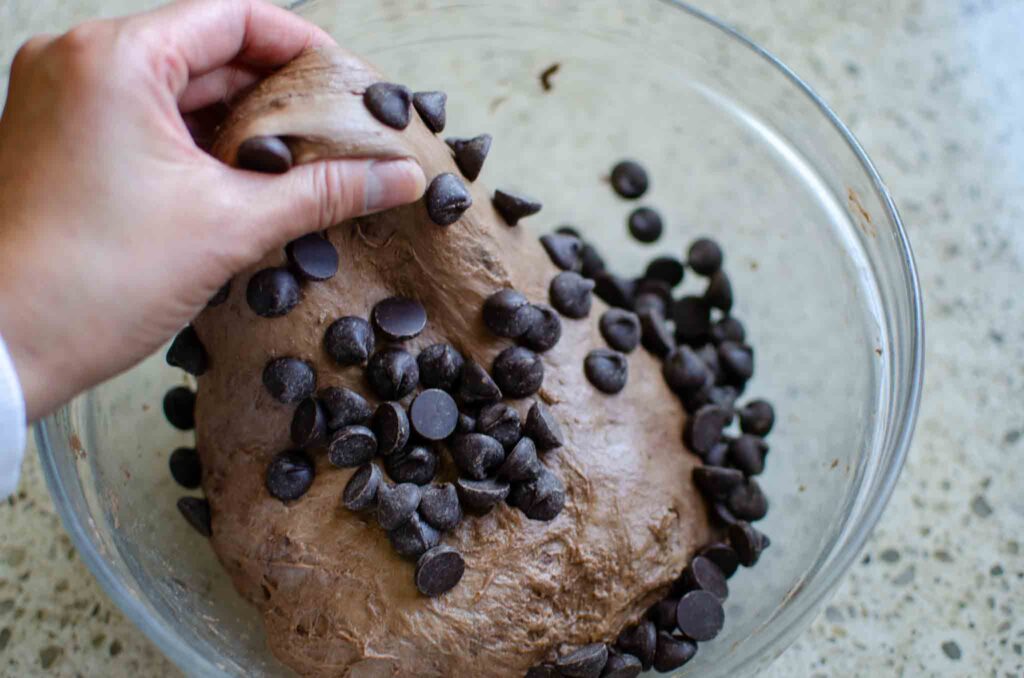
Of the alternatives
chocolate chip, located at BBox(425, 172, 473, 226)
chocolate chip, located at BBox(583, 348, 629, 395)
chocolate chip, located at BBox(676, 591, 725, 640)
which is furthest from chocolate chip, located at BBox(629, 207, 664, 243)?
chocolate chip, located at BBox(676, 591, 725, 640)

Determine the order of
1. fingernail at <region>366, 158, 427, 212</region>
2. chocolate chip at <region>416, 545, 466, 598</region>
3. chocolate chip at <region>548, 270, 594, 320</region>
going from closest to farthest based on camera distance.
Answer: fingernail at <region>366, 158, 427, 212</region>
chocolate chip at <region>416, 545, 466, 598</region>
chocolate chip at <region>548, 270, 594, 320</region>

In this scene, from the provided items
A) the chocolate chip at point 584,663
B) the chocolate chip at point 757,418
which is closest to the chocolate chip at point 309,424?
the chocolate chip at point 584,663

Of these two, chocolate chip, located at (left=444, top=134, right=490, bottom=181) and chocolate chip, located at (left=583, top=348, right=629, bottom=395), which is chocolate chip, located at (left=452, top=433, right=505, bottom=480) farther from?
chocolate chip, located at (left=444, top=134, right=490, bottom=181)

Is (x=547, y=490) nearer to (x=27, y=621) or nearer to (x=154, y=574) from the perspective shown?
(x=154, y=574)

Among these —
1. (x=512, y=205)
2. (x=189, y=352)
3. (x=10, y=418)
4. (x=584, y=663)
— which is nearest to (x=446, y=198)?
(x=512, y=205)

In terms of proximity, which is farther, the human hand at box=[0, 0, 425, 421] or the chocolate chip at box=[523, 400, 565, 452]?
the chocolate chip at box=[523, 400, 565, 452]

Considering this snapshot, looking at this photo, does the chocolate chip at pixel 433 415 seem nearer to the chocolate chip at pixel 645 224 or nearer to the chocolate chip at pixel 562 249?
the chocolate chip at pixel 562 249
